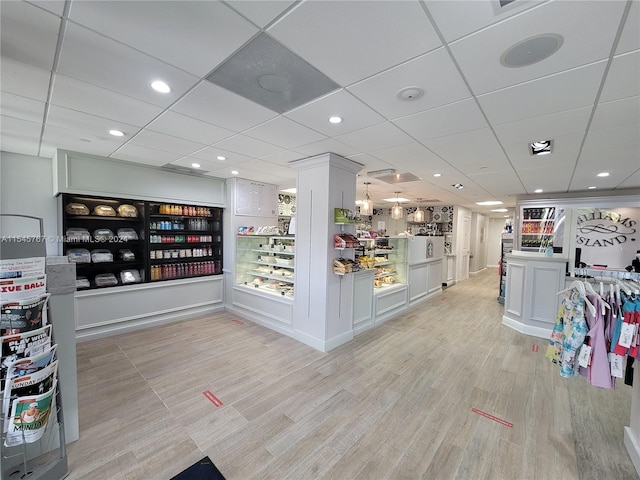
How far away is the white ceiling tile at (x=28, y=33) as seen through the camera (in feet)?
4.26

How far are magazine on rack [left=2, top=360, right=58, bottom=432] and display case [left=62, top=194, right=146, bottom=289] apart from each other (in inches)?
113

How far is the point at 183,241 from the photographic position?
5023 mm

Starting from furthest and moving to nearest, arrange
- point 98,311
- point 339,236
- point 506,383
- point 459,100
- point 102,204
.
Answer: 1. point 102,204
2. point 98,311
3. point 339,236
4. point 506,383
5. point 459,100

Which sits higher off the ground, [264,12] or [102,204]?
[264,12]

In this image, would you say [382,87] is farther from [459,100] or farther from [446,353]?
[446,353]

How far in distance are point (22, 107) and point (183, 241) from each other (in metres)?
2.97

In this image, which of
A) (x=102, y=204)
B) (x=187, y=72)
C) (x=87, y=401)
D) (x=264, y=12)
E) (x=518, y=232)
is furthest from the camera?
(x=518, y=232)

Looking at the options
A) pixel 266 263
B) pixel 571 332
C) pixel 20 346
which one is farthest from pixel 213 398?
pixel 571 332

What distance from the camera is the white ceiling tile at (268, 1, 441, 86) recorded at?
1232mm

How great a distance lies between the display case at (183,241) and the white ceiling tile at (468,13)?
4.77 m

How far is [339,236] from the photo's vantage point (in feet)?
12.0

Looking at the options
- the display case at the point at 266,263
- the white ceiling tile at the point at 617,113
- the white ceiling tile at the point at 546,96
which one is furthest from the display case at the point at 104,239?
the white ceiling tile at the point at 617,113

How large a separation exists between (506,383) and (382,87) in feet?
11.0

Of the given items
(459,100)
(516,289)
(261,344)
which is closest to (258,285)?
(261,344)
